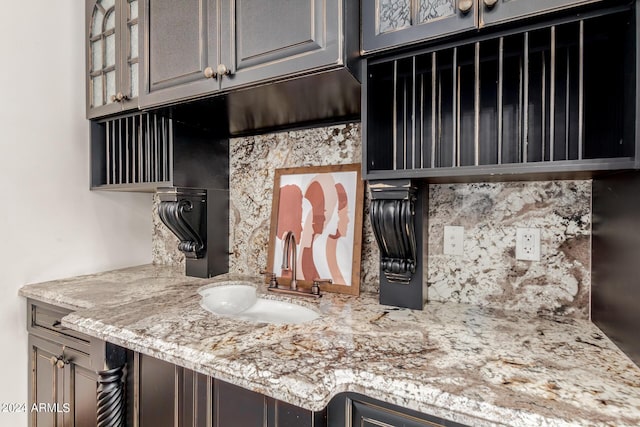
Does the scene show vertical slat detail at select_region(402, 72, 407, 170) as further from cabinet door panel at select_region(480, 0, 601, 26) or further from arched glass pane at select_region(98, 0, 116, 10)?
arched glass pane at select_region(98, 0, 116, 10)

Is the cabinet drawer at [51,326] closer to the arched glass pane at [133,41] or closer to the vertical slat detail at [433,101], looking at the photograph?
the arched glass pane at [133,41]

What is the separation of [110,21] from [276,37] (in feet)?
4.14

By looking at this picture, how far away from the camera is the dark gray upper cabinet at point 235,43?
1.05 metres

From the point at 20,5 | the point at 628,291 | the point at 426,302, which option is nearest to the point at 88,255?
the point at 20,5

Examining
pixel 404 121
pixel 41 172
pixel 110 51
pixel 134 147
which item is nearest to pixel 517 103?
pixel 404 121

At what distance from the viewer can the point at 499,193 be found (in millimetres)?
1249

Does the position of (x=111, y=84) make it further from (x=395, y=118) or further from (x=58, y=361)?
(x=395, y=118)

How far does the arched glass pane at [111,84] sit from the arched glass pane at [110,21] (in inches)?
9.6

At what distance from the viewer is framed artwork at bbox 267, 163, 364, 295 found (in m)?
1.50

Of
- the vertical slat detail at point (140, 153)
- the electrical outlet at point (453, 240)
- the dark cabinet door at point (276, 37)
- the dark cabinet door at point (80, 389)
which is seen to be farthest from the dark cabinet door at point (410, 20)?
the dark cabinet door at point (80, 389)

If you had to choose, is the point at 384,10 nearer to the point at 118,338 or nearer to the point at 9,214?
the point at 118,338

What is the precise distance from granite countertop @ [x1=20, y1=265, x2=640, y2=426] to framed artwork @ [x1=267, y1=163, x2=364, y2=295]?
212 millimetres

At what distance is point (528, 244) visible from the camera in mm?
1200

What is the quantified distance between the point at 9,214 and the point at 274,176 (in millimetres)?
1325
